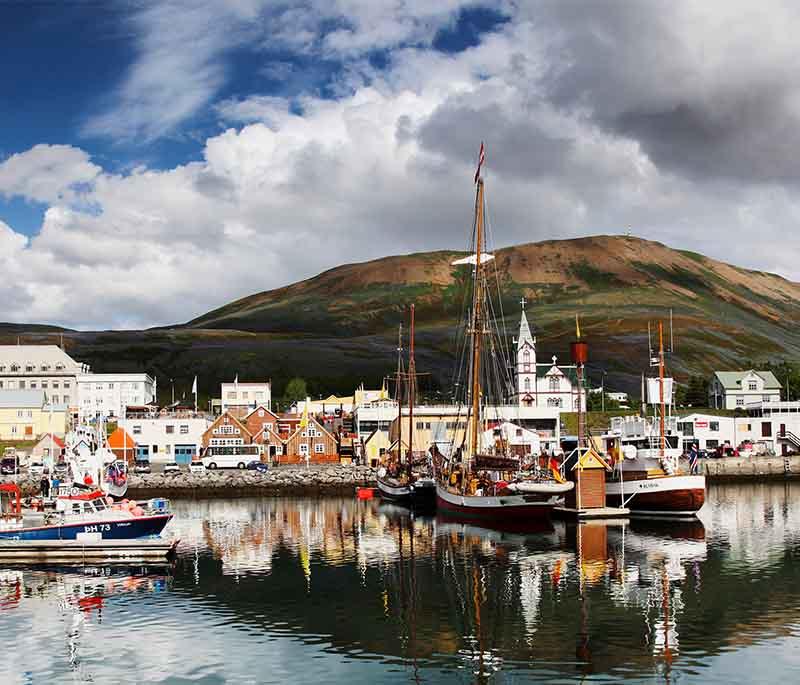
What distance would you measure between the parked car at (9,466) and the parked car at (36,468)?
163cm

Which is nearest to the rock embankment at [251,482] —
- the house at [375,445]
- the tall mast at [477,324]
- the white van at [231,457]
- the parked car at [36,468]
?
the white van at [231,457]

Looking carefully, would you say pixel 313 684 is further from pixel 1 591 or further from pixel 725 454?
pixel 725 454

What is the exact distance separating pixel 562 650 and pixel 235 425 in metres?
102

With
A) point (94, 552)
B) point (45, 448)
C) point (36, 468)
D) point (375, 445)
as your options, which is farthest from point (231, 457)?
point (94, 552)

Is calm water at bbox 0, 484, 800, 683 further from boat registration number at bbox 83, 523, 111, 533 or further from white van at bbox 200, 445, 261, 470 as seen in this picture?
white van at bbox 200, 445, 261, 470

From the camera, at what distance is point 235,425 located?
133 metres

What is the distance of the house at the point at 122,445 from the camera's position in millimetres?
131675

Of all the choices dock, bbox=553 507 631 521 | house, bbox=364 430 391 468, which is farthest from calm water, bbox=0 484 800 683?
house, bbox=364 430 391 468

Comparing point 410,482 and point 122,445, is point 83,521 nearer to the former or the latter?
point 410,482

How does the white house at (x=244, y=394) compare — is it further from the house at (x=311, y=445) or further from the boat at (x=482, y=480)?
the boat at (x=482, y=480)

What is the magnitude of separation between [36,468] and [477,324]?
63347 millimetres

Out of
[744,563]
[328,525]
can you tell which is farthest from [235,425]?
[744,563]

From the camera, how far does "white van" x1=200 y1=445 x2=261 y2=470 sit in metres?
125

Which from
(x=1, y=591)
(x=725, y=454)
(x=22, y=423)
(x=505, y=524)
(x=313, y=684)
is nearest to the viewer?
(x=313, y=684)
